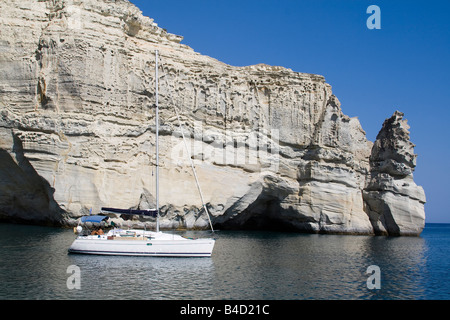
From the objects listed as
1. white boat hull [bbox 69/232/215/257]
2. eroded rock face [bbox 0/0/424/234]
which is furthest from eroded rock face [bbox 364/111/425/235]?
white boat hull [bbox 69/232/215/257]

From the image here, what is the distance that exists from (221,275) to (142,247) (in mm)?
4456

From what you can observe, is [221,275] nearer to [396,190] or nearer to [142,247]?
[142,247]

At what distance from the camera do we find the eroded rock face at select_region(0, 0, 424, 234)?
2927cm

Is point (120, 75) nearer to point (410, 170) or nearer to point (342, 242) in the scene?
point (342, 242)

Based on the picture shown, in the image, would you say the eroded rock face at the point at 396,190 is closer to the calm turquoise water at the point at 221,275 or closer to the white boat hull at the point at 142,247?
the calm turquoise water at the point at 221,275

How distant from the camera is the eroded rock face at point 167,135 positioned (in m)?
29.3

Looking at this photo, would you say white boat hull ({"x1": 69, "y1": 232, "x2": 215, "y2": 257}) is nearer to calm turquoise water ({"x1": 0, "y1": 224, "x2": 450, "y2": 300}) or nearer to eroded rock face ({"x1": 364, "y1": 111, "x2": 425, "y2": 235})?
calm turquoise water ({"x1": 0, "y1": 224, "x2": 450, "y2": 300})

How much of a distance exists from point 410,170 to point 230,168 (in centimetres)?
1578

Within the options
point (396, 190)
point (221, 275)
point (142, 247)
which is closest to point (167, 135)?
point (142, 247)

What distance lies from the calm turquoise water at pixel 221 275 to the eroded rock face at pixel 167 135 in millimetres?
7994

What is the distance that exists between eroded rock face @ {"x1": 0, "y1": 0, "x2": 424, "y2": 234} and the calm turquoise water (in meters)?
7.99

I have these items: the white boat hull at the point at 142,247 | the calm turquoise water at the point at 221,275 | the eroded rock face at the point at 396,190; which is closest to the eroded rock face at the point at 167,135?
the eroded rock face at the point at 396,190

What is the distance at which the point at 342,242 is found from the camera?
28672 mm
